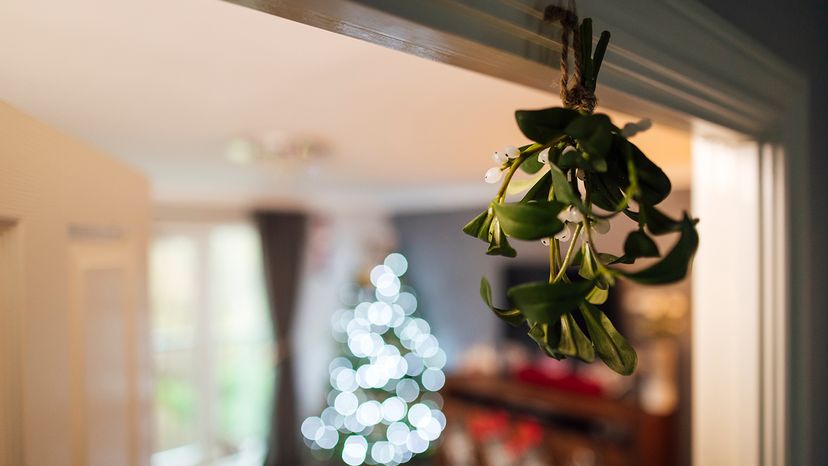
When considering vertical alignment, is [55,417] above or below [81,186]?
below

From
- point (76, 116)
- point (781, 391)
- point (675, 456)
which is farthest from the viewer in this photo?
point (675, 456)

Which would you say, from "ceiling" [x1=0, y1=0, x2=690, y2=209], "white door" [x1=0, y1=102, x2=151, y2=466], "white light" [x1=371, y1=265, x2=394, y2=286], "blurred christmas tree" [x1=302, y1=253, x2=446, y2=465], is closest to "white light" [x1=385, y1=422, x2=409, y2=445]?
"blurred christmas tree" [x1=302, y1=253, x2=446, y2=465]

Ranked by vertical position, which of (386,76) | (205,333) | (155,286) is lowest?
(205,333)

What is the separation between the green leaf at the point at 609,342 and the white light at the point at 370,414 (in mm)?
3869

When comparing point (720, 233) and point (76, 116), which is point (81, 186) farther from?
point (720, 233)

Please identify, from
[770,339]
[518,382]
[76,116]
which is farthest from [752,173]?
[518,382]

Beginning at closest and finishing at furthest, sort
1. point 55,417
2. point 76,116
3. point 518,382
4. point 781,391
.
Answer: point 55,417
point 781,391
point 76,116
point 518,382

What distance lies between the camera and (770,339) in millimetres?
831

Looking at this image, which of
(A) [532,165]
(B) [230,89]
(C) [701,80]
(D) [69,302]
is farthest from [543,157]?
(B) [230,89]

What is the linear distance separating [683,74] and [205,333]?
152 inches

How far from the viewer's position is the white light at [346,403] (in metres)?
4.14

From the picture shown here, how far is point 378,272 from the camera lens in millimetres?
4465

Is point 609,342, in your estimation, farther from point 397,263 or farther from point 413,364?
point 397,263

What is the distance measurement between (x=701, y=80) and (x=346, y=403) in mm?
3918
